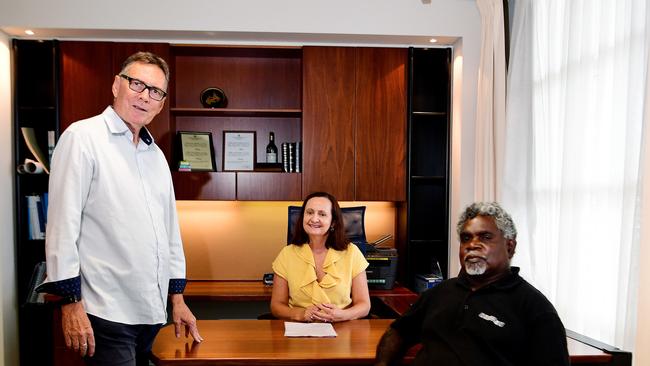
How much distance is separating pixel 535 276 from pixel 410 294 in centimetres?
97

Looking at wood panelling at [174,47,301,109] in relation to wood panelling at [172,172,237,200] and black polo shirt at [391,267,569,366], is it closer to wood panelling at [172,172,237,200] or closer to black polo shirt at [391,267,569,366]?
wood panelling at [172,172,237,200]

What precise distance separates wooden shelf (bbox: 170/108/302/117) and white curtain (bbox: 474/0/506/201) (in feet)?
4.27

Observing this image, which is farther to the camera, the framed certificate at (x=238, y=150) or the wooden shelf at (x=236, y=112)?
the framed certificate at (x=238, y=150)

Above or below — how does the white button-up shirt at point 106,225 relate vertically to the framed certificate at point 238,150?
below

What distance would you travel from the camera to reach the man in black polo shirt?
203 cm

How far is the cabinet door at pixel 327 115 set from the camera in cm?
450

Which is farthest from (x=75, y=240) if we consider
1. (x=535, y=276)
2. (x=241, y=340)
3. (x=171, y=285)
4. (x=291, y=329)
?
(x=535, y=276)

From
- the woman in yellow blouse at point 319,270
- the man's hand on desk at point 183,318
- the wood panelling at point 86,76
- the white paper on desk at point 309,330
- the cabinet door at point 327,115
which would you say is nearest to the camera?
the man's hand on desk at point 183,318

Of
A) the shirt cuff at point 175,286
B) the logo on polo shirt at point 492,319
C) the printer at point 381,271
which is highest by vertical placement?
the shirt cuff at point 175,286

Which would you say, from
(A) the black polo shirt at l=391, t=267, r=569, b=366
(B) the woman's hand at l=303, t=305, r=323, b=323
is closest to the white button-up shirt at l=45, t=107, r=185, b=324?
(B) the woman's hand at l=303, t=305, r=323, b=323

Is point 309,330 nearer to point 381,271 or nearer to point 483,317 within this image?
point 483,317

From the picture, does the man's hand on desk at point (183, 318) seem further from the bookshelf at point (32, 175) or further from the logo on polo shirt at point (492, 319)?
the bookshelf at point (32, 175)

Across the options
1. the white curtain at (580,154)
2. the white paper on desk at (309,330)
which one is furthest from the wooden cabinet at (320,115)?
the white paper on desk at (309,330)

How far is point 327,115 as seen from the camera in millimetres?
4504
